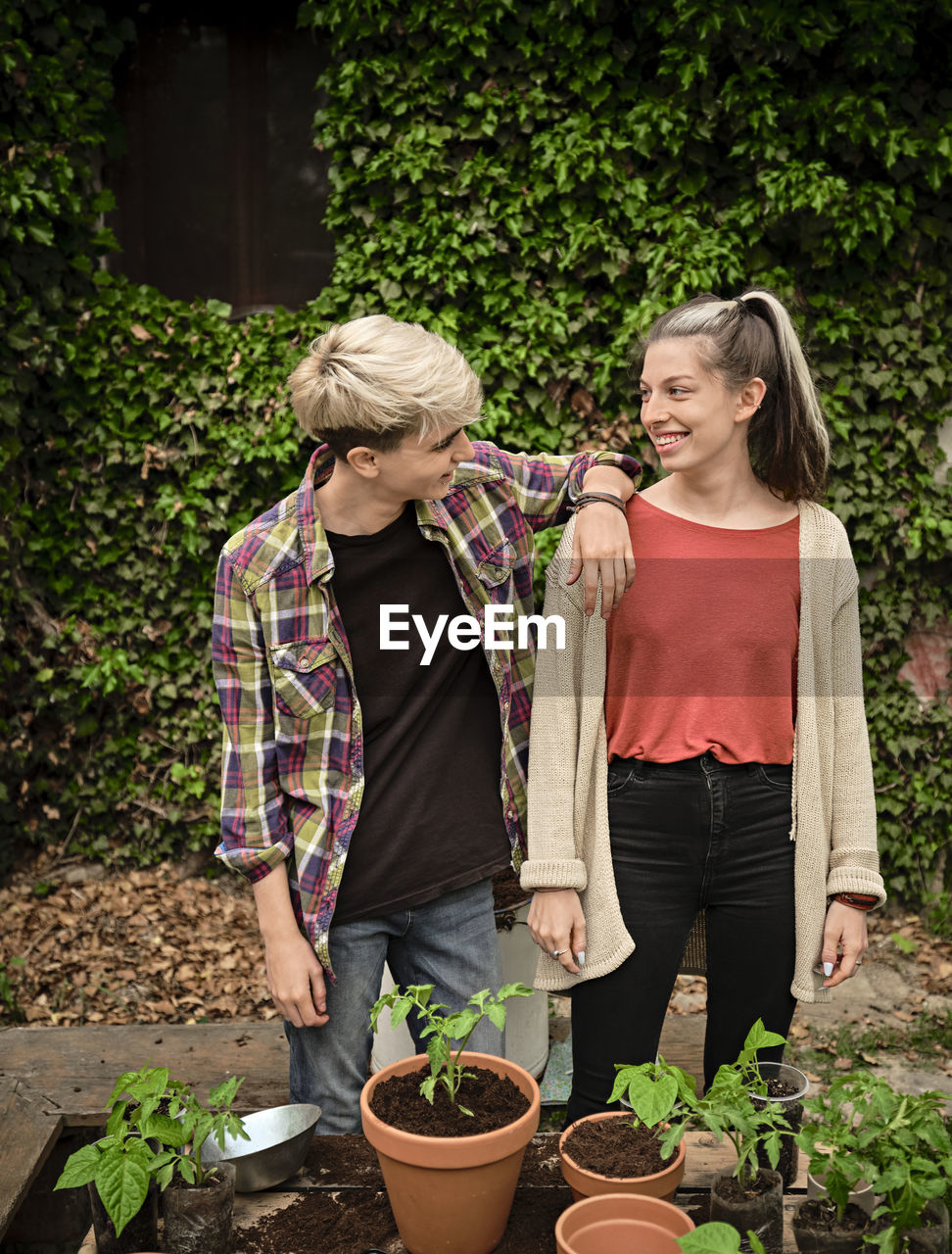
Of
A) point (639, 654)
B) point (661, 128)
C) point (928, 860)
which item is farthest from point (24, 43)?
point (928, 860)

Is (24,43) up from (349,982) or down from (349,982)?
up

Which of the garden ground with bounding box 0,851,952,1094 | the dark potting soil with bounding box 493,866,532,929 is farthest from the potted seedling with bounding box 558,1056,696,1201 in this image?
the garden ground with bounding box 0,851,952,1094

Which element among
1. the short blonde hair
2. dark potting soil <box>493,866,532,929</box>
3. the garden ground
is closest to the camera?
the short blonde hair

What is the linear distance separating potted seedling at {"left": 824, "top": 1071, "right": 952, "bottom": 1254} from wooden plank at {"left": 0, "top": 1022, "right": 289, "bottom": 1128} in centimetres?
202

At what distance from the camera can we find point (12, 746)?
4359mm

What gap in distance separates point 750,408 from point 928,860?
118 inches

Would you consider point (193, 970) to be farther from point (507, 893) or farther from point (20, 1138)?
point (507, 893)

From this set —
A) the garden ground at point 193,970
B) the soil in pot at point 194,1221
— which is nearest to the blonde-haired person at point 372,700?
the soil in pot at point 194,1221

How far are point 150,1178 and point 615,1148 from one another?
0.58 metres

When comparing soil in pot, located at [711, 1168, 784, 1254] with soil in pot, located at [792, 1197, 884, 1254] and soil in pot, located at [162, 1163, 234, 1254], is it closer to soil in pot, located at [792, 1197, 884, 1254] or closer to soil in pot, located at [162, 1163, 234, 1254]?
soil in pot, located at [792, 1197, 884, 1254]

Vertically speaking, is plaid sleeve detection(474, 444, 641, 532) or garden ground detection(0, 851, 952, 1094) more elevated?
plaid sleeve detection(474, 444, 641, 532)

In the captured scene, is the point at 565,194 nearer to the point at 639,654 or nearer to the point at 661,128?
the point at 661,128

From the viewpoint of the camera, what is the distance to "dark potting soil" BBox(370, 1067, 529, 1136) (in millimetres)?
1281

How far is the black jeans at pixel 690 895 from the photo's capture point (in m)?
1.81
